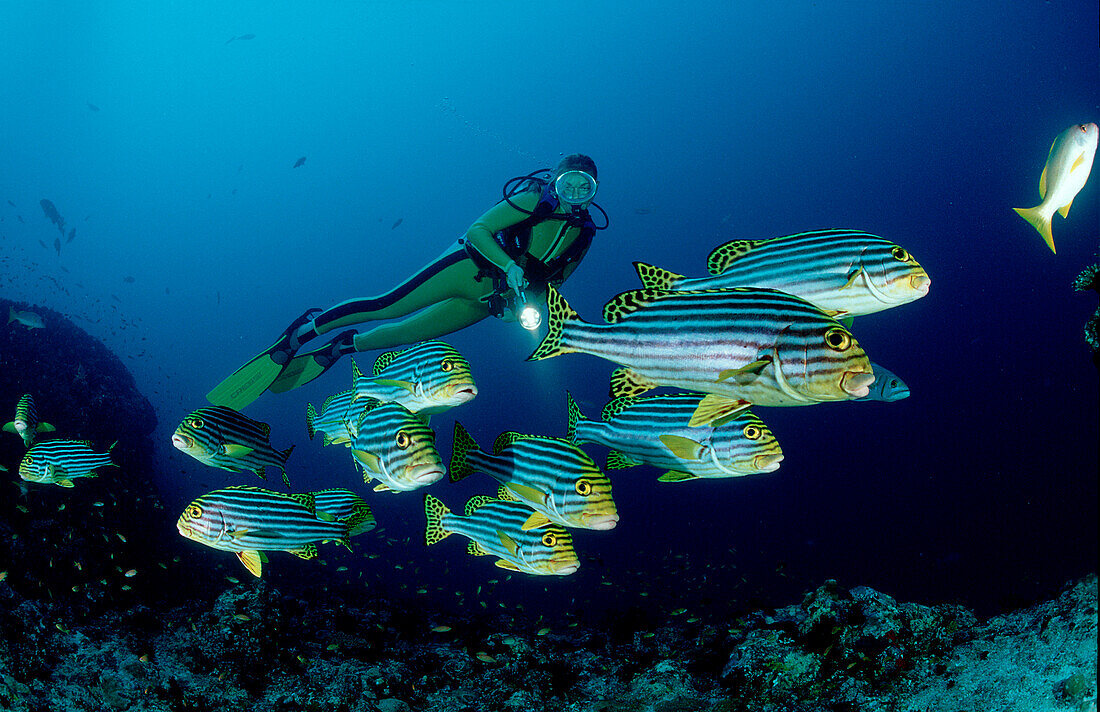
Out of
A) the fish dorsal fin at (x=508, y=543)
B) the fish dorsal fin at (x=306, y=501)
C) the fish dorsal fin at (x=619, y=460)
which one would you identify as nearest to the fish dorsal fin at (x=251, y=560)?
the fish dorsal fin at (x=306, y=501)

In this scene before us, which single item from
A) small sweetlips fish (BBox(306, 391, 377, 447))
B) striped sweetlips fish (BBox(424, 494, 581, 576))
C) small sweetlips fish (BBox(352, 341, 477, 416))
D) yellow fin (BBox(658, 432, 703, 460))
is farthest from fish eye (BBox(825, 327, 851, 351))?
small sweetlips fish (BBox(306, 391, 377, 447))

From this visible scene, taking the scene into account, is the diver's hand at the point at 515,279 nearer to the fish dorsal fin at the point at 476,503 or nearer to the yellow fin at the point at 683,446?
the fish dorsal fin at the point at 476,503

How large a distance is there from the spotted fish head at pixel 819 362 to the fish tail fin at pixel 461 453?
214 centimetres

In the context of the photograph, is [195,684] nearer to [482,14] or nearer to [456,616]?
[456,616]

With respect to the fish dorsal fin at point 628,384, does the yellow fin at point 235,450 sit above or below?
below

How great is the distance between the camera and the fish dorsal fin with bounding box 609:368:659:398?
2096mm

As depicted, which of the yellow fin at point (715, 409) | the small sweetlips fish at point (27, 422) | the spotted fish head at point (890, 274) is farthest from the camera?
the small sweetlips fish at point (27, 422)

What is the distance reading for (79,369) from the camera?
1263 cm

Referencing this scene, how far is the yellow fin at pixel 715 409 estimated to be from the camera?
1.78 m

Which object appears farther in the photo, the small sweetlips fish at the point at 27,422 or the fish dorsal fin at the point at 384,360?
the small sweetlips fish at the point at 27,422

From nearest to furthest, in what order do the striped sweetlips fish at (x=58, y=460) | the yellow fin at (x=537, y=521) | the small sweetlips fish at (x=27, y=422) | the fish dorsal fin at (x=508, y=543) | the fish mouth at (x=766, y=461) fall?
the fish mouth at (x=766, y=461) → the yellow fin at (x=537, y=521) → the fish dorsal fin at (x=508, y=543) → the striped sweetlips fish at (x=58, y=460) → the small sweetlips fish at (x=27, y=422)

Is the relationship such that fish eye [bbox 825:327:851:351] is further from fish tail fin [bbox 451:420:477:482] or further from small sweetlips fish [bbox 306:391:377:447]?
small sweetlips fish [bbox 306:391:377:447]

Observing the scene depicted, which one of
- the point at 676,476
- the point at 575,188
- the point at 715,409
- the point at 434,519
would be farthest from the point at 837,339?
the point at 575,188

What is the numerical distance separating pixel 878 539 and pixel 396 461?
27.5 metres
